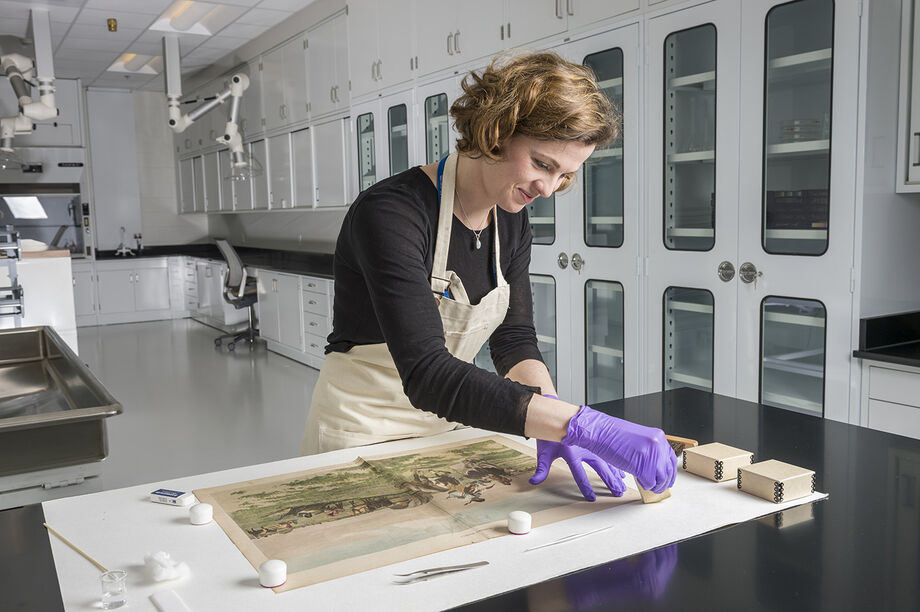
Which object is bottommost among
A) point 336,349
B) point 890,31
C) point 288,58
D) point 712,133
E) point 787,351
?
point 787,351

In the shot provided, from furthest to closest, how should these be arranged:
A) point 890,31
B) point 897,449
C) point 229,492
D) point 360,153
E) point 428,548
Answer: point 360,153
point 890,31
point 897,449
point 229,492
point 428,548

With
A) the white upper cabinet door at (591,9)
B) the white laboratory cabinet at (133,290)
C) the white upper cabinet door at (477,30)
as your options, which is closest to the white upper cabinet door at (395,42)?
the white upper cabinet door at (477,30)

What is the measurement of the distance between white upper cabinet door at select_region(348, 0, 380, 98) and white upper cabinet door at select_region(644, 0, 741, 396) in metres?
2.33

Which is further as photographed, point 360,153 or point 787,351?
point 360,153

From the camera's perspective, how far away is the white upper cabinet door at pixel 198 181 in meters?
8.53

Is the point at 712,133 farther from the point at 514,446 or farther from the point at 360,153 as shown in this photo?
the point at 360,153

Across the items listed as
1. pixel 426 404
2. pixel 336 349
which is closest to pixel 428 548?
pixel 426 404

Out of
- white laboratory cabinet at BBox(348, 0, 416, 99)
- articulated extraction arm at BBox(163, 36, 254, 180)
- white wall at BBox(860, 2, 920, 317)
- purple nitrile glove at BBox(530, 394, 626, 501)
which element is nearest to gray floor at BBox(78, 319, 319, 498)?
articulated extraction arm at BBox(163, 36, 254, 180)

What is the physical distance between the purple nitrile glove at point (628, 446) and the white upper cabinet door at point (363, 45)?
3905 millimetres

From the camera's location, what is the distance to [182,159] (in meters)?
9.07

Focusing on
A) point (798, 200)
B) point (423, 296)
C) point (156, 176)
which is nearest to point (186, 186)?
point (156, 176)

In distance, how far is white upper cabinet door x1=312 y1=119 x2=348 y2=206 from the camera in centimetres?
537

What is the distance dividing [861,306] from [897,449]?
40.1 inches

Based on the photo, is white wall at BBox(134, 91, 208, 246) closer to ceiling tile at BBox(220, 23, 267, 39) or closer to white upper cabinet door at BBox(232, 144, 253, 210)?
white upper cabinet door at BBox(232, 144, 253, 210)
